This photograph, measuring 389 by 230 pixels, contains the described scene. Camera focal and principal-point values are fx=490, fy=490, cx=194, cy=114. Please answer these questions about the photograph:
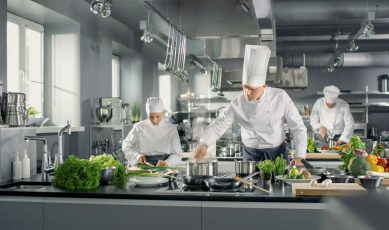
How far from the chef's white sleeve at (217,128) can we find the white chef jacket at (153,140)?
59cm

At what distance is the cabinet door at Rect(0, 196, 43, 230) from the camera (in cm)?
275

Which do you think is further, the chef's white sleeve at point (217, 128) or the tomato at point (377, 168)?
the chef's white sleeve at point (217, 128)

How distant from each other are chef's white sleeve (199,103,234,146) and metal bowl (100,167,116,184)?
122cm

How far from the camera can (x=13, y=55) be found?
18.1 feet

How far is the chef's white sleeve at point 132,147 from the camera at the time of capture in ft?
14.8

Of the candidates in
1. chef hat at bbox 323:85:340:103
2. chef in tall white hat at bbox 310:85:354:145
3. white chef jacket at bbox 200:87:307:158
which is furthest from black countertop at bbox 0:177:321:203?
chef hat at bbox 323:85:340:103

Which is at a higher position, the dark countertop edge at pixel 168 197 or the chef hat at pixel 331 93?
the chef hat at pixel 331 93

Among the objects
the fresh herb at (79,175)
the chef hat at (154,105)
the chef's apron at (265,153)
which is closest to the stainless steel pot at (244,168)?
the fresh herb at (79,175)

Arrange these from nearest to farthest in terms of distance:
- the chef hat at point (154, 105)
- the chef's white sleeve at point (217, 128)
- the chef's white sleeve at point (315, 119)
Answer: the chef's white sleeve at point (217, 128), the chef hat at point (154, 105), the chef's white sleeve at point (315, 119)

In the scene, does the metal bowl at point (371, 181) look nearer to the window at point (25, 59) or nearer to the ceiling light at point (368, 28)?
the ceiling light at point (368, 28)

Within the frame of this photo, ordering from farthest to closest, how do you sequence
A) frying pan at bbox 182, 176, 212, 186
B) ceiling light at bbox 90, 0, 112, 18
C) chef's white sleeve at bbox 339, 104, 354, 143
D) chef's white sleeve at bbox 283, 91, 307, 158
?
1. chef's white sleeve at bbox 339, 104, 354, 143
2. chef's white sleeve at bbox 283, 91, 307, 158
3. ceiling light at bbox 90, 0, 112, 18
4. frying pan at bbox 182, 176, 212, 186

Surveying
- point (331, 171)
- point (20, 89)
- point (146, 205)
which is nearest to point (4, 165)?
point (146, 205)

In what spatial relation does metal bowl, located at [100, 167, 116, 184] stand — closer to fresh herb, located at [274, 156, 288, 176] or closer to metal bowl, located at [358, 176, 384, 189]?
fresh herb, located at [274, 156, 288, 176]

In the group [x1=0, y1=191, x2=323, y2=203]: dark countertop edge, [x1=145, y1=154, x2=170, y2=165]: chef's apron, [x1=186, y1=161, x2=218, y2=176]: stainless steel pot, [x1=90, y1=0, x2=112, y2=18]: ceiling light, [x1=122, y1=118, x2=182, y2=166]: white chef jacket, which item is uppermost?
[x1=90, y1=0, x2=112, y2=18]: ceiling light
